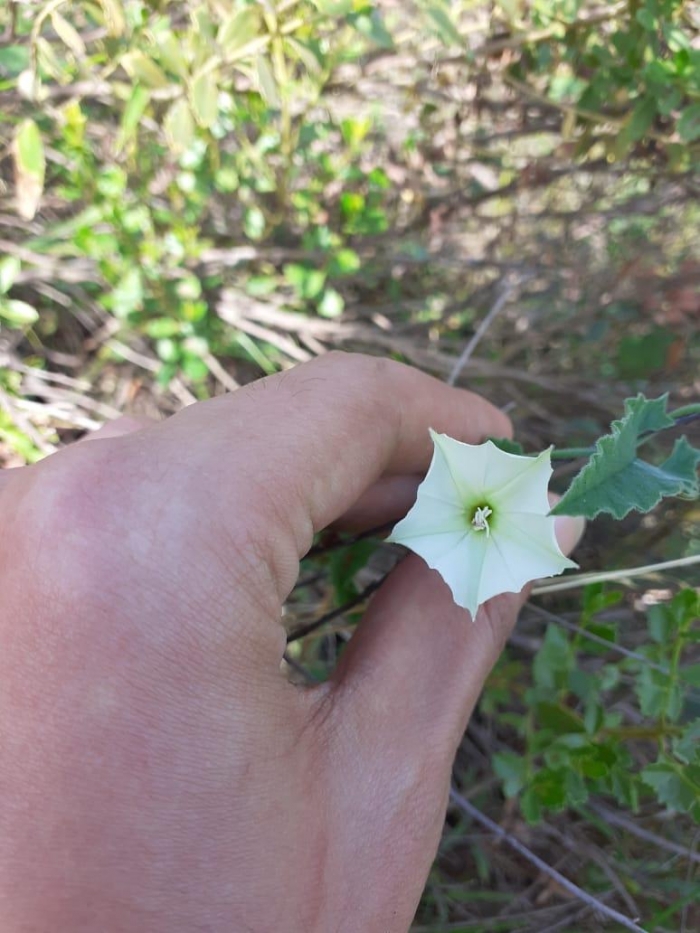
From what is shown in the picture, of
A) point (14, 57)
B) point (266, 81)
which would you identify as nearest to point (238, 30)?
point (266, 81)

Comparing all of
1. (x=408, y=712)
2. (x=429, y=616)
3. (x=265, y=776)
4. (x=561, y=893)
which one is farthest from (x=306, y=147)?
(x=561, y=893)

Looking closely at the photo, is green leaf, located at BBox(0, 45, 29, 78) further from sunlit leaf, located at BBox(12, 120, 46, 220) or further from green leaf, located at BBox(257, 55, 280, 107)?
green leaf, located at BBox(257, 55, 280, 107)

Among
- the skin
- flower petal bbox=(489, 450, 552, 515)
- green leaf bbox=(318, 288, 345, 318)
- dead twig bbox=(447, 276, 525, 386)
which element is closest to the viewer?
the skin

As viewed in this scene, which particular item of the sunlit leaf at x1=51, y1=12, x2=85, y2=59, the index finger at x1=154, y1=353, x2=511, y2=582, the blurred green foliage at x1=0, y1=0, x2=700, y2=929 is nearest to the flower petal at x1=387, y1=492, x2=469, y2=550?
the index finger at x1=154, y1=353, x2=511, y2=582

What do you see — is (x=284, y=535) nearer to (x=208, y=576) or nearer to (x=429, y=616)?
(x=208, y=576)

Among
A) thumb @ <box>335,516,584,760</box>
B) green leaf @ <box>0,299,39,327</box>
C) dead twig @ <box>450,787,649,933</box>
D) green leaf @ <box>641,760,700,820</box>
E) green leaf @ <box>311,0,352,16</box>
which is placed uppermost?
green leaf @ <box>311,0,352,16</box>

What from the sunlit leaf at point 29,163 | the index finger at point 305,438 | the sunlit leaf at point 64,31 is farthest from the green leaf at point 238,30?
the index finger at point 305,438

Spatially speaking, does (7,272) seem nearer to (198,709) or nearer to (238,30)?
(238,30)
